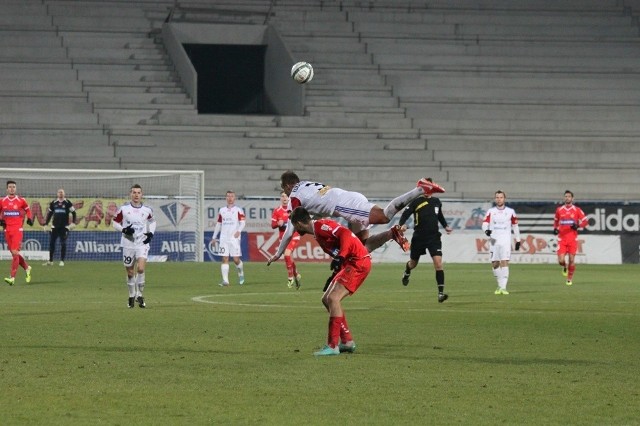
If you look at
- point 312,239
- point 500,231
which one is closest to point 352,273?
point 500,231

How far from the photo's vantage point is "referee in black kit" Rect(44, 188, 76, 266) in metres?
39.5

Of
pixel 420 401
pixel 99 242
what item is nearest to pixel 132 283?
pixel 420 401

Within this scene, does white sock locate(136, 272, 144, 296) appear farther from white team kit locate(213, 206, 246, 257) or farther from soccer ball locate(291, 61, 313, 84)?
white team kit locate(213, 206, 246, 257)

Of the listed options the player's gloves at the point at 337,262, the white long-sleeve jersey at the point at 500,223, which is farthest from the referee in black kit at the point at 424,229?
the player's gloves at the point at 337,262

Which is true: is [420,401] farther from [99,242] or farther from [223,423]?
[99,242]

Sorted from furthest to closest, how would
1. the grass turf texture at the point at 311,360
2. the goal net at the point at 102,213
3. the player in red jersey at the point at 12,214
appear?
the goal net at the point at 102,213 → the player in red jersey at the point at 12,214 → the grass turf texture at the point at 311,360

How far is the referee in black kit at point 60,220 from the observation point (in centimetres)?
3947

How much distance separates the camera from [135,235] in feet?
69.4

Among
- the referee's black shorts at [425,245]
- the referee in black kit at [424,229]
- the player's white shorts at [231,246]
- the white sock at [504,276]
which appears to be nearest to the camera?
the referee's black shorts at [425,245]

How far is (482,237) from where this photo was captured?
142ft

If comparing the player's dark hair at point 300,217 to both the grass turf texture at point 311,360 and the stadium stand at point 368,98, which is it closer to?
the grass turf texture at point 311,360

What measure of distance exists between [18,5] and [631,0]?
28.0 meters

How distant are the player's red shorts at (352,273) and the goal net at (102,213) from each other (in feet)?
91.8

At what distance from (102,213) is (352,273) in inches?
1157
